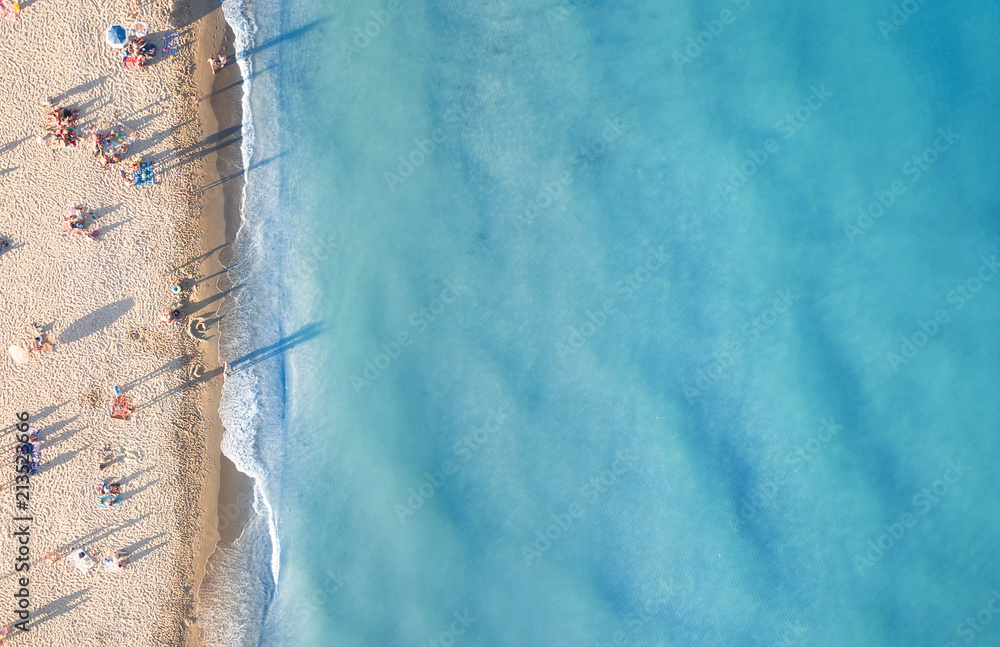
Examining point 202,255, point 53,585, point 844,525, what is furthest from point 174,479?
point 844,525

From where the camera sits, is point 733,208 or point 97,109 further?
point 733,208

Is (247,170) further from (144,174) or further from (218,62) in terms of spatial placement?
(218,62)

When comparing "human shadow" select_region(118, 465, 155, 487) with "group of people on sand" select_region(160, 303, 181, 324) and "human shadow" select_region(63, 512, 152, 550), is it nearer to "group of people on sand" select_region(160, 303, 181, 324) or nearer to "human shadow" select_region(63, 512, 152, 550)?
"human shadow" select_region(63, 512, 152, 550)

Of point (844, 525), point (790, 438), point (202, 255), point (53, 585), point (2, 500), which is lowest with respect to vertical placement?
point (844, 525)

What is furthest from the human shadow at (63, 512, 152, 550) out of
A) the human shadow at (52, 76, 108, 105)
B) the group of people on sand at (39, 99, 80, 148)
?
the human shadow at (52, 76, 108, 105)

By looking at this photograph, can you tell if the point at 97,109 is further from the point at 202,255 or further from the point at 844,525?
the point at 844,525

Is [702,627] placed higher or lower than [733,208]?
lower

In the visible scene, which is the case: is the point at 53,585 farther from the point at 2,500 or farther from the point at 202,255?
the point at 202,255
